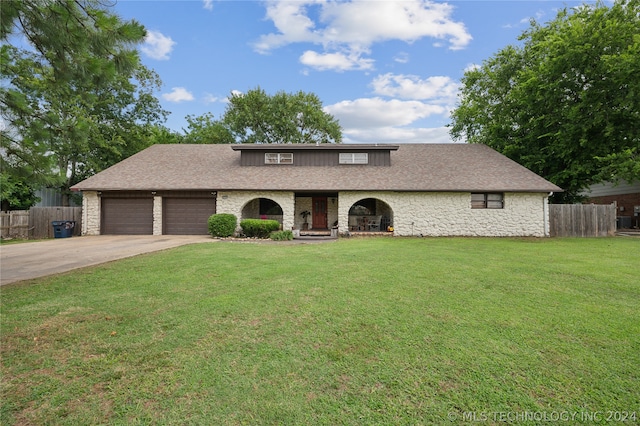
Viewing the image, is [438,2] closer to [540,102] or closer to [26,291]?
[540,102]

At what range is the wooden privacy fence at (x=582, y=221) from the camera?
15.1 metres

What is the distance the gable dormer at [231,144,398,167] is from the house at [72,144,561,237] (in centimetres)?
6

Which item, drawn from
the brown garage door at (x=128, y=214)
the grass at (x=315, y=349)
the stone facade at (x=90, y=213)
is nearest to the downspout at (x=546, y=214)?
the grass at (x=315, y=349)

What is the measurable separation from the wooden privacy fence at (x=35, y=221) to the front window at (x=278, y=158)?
10.5 meters

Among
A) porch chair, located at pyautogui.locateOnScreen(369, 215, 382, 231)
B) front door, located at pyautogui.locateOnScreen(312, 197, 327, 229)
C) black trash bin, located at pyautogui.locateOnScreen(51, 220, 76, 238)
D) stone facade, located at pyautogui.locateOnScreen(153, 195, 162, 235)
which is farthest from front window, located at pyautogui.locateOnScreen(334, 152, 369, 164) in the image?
black trash bin, located at pyautogui.locateOnScreen(51, 220, 76, 238)

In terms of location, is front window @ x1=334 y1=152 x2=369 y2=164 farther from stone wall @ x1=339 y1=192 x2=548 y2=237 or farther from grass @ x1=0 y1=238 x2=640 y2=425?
grass @ x1=0 y1=238 x2=640 y2=425

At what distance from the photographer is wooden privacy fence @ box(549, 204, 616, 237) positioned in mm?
15102

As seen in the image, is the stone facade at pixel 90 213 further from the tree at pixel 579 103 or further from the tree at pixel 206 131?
the tree at pixel 579 103

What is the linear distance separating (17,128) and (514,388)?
27.2 feet

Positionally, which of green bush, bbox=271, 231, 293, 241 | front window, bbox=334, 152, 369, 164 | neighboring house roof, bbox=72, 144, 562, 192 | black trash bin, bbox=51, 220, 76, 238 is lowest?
green bush, bbox=271, 231, 293, 241

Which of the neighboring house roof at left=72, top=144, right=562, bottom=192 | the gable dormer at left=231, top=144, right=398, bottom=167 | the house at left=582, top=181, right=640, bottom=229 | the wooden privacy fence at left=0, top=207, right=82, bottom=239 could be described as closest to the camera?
the wooden privacy fence at left=0, top=207, right=82, bottom=239

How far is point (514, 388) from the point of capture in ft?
7.92

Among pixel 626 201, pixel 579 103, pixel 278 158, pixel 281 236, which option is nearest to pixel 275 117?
pixel 278 158

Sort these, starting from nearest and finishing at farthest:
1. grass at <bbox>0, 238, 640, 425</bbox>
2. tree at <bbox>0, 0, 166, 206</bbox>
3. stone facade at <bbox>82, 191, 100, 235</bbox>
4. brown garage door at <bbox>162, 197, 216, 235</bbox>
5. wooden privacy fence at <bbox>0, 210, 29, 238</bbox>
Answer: grass at <bbox>0, 238, 640, 425</bbox>, tree at <bbox>0, 0, 166, 206</bbox>, wooden privacy fence at <bbox>0, 210, 29, 238</bbox>, stone facade at <bbox>82, 191, 100, 235</bbox>, brown garage door at <bbox>162, 197, 216, 235</bbox>
